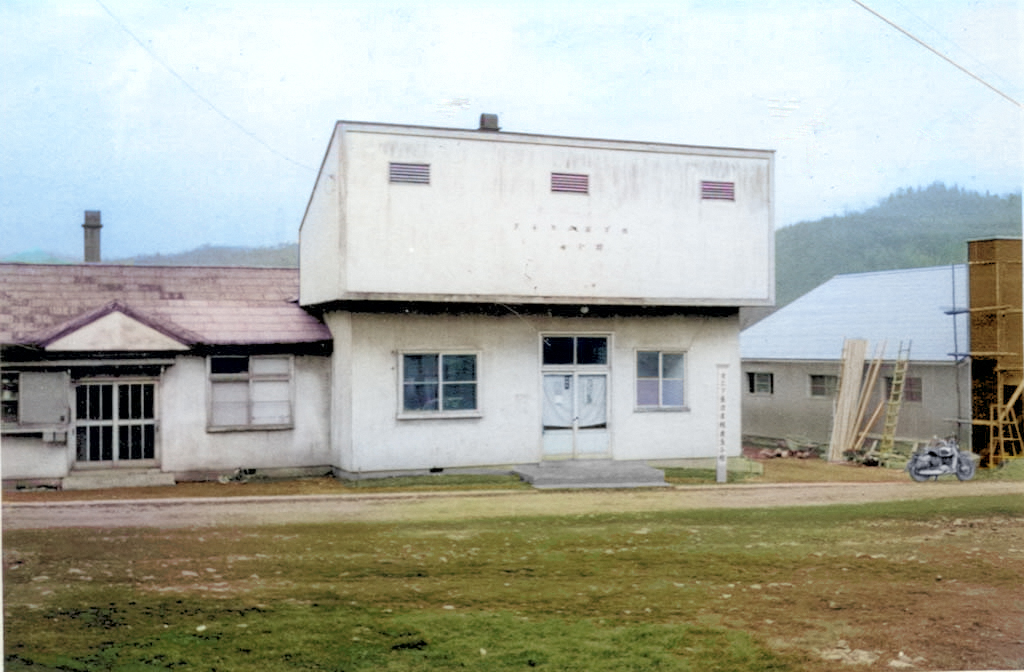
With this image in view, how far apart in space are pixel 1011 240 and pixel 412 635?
22.5 feet

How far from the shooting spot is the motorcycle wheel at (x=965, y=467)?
33.5 feet

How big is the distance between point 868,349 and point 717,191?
360 cm

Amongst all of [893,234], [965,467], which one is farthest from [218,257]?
[965,467]

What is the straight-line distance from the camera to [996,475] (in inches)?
401

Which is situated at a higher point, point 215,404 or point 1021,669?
point 215,404

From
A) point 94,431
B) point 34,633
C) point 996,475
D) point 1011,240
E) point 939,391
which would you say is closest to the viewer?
point 34,633

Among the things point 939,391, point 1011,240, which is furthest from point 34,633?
point 939,391

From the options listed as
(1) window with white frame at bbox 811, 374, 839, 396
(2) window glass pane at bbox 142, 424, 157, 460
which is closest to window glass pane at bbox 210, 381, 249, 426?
(2) window glass pane at bbox 142, 424, 157, 460

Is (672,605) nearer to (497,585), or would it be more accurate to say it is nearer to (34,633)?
(497,585)

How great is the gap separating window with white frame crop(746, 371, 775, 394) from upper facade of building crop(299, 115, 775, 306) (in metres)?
1.07

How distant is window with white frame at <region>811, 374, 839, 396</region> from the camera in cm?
1097

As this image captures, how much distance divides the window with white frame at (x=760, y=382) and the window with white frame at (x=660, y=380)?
89 cm

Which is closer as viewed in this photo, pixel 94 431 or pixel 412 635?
pixel 412 635

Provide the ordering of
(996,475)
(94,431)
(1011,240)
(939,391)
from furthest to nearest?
(939,391), (996,475), (1011,240), (94,431)
